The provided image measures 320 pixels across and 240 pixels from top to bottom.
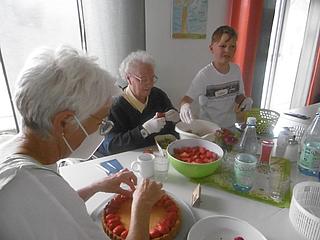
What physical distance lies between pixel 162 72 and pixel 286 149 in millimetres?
1281

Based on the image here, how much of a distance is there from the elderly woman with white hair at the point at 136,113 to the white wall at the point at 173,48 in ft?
1.82

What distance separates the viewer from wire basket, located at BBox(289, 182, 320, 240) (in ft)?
2.82

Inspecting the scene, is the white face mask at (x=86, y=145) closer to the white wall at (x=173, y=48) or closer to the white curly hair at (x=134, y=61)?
the white curly hair at (x=134, y=61)

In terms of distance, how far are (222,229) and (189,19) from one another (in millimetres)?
1807

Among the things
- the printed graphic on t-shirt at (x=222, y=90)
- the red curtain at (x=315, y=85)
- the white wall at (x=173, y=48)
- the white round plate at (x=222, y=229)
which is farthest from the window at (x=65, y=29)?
the red curtain at (x=315, y=85)

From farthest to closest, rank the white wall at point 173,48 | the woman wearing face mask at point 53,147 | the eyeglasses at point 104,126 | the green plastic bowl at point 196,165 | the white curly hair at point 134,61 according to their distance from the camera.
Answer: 1. the white wall at point 173,48
2. the white curly hair at point 134,61
3. the green plastic bowl at point 196,165
4. the eyeglasses at point 104,126
5. the woman wearing face mask at point 53,147

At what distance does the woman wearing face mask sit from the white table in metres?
0.20

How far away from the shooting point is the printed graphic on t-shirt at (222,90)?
1.84m

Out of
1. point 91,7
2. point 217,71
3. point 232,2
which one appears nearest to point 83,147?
point 217,71

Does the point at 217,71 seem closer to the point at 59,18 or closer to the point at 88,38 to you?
the point at 88,38

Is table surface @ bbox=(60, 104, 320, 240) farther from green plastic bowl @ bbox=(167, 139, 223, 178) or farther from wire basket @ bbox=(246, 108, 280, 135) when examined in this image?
wire basket @ bbox=(246, 108, 280, 135)

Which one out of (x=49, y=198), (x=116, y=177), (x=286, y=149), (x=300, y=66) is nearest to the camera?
(x=49, y=198)

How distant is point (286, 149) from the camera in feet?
4.40

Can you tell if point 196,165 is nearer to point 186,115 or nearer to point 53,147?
point 186,115
